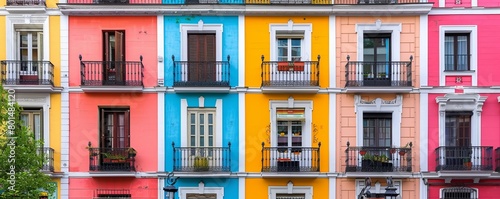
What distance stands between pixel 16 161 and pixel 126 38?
5.91 metres

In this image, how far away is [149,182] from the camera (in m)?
18.2

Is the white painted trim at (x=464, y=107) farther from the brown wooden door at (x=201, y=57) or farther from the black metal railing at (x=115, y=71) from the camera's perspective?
the black metal railing at (x=115, y=71)

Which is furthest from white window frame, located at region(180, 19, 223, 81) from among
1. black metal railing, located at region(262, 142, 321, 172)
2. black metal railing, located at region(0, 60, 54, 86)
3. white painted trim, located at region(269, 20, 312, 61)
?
black metal railing, located at region(0, 60, 54, 86)

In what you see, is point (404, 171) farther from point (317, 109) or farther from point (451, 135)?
point (317, 109)

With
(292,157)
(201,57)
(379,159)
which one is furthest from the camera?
(201,57)

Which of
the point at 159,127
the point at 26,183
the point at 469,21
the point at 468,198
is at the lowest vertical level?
the point at 468,198

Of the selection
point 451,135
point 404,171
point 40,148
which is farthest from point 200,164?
point 451,135

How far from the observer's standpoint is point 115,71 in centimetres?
1825

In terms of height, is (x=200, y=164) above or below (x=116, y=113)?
below

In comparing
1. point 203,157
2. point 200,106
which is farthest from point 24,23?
point 203,157

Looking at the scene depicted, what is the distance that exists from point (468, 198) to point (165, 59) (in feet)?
37.6

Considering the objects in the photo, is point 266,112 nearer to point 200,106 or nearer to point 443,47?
point 200,106

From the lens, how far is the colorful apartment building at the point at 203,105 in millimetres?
18047

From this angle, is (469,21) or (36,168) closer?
(36,168)
